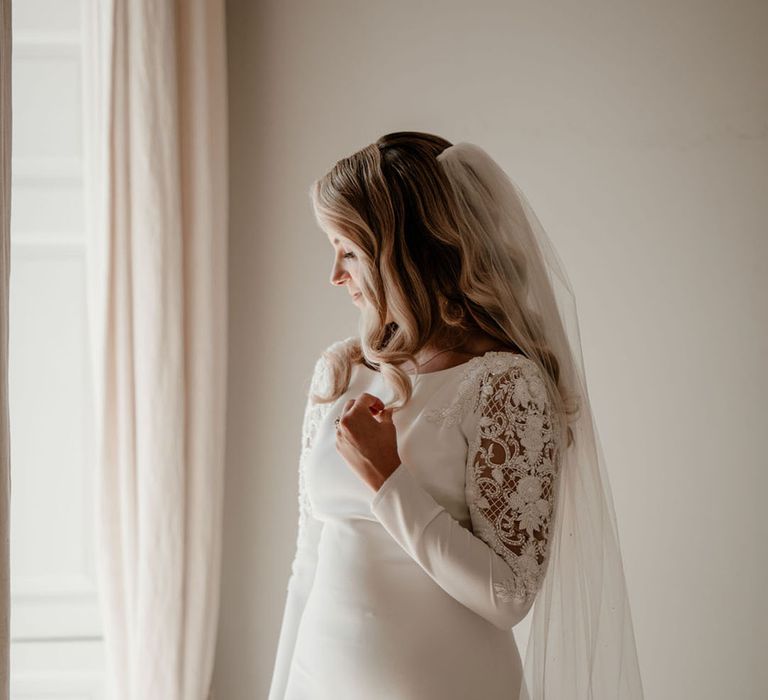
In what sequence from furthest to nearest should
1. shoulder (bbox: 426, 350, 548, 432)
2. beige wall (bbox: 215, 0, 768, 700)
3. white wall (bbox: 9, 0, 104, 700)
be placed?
beige wall (bbox: 215, 0, 768, 700), white wall (bbox: 9, 0, 104, 700), shoulder (bbox: 426, 350, 548, 432)

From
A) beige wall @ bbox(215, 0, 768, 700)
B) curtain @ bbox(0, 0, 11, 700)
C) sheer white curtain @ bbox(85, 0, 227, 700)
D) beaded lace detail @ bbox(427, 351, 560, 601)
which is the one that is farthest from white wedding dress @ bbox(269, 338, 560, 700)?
beige wall @ bbox(215, 0, 768, 700)

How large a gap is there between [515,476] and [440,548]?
18 centimetres

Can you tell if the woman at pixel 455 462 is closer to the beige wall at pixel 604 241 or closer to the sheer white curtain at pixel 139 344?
the sheer white curtain at pixel 139 344

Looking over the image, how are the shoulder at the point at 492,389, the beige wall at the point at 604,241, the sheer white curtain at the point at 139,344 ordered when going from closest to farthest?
the shoulder at the point at 492,389
the sheer white curtain at the point at 139,344
the beige wall at the point at 604,241

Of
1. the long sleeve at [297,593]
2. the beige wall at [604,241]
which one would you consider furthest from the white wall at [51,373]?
the long sleeve at [297,593]

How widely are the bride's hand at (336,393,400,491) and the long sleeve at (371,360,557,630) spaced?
0.02 meters

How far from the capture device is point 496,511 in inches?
56.8

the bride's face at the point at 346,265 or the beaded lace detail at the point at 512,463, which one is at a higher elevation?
the bride's face at the point at 346,265

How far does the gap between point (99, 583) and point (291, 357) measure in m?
0.81

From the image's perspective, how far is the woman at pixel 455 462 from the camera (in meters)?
1.46

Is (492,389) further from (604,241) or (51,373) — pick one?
(51,373)

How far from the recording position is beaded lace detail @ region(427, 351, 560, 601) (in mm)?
1432

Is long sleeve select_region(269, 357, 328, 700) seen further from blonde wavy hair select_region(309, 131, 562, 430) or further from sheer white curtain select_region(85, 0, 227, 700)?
sheer white curtain select_region(85, 0, 227, 700)

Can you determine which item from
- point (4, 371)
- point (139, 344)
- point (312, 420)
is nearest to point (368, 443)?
point (312, 420)
